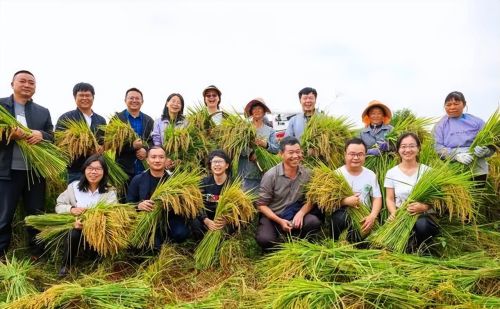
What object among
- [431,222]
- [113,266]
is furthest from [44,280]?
[431,222]

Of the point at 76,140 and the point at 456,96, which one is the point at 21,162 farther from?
the point at 456,96

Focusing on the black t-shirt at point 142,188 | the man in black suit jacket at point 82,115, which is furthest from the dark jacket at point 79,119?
the black t-shirt at point 142,188

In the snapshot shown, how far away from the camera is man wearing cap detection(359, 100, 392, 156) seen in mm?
4262

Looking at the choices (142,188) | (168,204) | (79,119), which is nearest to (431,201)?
(168,204)

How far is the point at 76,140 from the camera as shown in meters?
3.88

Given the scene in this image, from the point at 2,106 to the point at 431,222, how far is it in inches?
145

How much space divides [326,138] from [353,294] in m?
1.91

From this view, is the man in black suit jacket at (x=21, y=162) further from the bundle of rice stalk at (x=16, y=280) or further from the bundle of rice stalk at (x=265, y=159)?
the bundle of rice stalk at (x=265, y=159)

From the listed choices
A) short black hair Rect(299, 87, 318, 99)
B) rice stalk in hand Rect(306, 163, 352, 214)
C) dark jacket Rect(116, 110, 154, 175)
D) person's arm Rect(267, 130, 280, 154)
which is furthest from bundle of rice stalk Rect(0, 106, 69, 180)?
short black hair Rect(299, 87, 318, 99)

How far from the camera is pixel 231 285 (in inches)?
126

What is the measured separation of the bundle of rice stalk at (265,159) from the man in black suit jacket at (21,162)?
77.9 inches

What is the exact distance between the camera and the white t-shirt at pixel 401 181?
11.5 ft

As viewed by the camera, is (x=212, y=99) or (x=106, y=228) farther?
(x=212, y=99)

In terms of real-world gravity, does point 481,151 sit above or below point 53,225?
above
